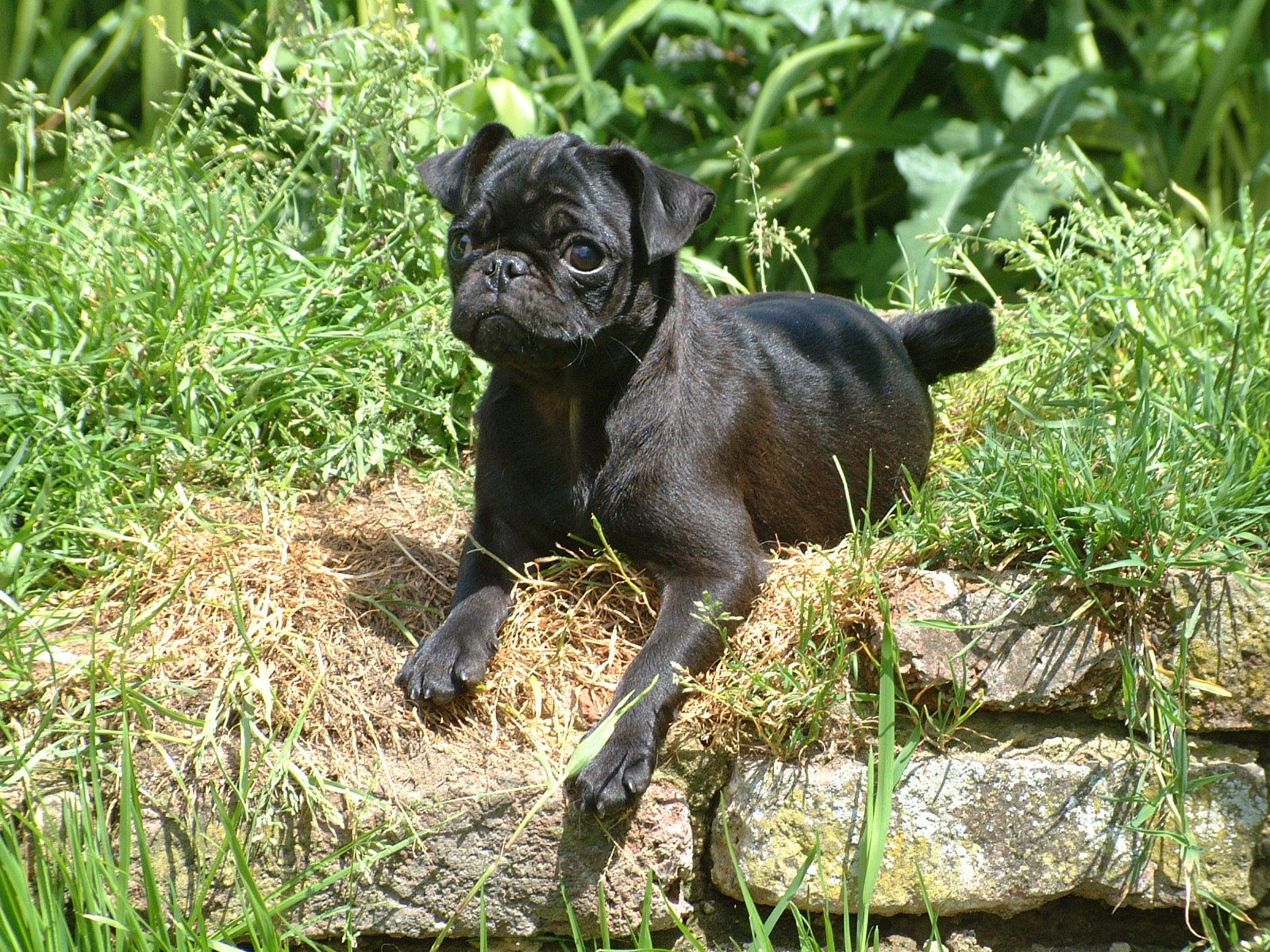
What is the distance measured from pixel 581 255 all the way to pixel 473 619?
103 cm

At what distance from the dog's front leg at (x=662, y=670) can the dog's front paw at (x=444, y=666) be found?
1.26ft

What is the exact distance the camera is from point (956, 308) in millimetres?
4691

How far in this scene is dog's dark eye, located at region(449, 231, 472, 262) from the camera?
369cm

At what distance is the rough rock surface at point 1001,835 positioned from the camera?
3293 millimetres

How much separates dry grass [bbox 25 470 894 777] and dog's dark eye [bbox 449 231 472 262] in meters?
0.91

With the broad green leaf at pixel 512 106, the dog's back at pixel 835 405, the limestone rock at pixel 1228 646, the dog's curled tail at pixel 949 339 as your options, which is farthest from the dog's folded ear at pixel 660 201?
the broad green leaf at pixel 512 106

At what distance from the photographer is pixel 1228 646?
3.35 metres

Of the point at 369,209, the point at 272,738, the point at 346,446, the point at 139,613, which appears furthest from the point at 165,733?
the point at 369,209

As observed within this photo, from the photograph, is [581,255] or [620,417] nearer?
[581,255]

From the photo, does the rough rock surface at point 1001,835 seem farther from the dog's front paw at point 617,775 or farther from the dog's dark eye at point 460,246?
the dog's dark eye at point 460,246

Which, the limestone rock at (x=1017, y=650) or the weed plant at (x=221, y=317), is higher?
the weed plant at (x=221, y=317)

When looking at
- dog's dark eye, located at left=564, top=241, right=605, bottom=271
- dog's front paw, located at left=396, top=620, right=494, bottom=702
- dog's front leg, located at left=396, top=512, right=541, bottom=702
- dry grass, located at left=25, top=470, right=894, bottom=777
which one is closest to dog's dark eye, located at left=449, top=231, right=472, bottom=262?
dog's dark eye, located at left=564, top=241, right=605, bottom=271

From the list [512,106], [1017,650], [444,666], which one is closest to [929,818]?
[1017,650]

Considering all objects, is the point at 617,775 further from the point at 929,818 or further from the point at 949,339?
the point at 949,339
